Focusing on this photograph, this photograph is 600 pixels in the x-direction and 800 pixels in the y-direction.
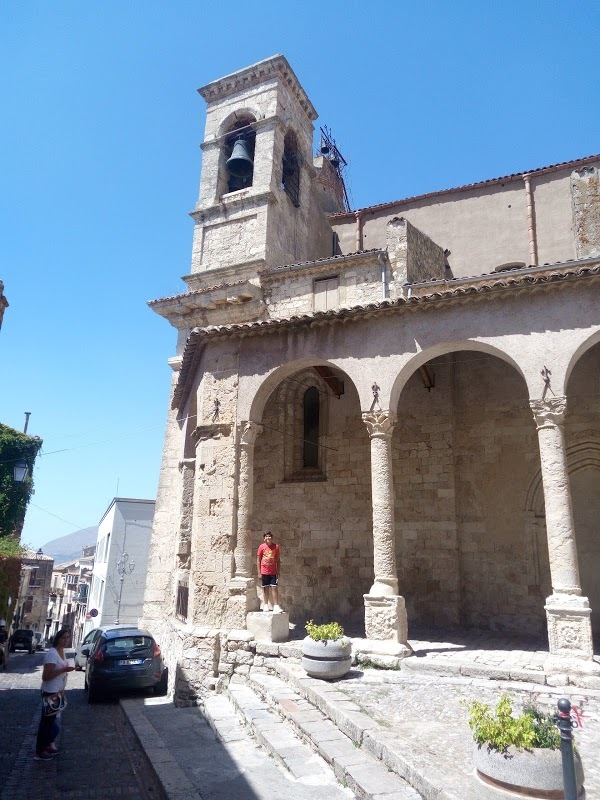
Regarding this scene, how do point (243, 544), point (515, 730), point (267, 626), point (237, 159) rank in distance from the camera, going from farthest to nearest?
1. point (237, 159)
2. point (243, 544)
3. point (267, 626)
4. point (515, 730)

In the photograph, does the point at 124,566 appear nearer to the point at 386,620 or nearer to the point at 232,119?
the point at 232,119

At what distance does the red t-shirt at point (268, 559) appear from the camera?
10102 millimetres

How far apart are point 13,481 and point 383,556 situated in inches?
888

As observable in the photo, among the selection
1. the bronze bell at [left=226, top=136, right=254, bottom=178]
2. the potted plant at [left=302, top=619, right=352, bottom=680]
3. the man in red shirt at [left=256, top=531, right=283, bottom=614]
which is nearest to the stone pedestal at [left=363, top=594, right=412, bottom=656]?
the potted plant at [left=302, top=619, right=352, bottom=680]

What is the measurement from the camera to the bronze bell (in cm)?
2030

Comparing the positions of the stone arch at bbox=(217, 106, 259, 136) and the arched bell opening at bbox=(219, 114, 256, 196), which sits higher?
the stone arch at bbox=(217, 106, 259, 136)

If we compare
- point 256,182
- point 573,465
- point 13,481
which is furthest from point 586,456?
point 13,481

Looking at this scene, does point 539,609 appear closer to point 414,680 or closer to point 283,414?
point 414,680

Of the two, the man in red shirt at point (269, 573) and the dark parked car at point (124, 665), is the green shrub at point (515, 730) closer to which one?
the man in red shirt at point (269, 573)

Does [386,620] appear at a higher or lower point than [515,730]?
higher

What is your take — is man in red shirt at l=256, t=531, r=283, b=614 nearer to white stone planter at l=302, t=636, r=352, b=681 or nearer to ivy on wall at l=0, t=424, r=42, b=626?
white stone planter at l=302, t=636, r=352, b=681

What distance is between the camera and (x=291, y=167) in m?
21.6

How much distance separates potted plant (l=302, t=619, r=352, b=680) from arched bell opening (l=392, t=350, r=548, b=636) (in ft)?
15.6

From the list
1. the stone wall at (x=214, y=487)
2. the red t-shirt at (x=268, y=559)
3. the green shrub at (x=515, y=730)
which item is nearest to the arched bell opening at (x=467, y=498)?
the red t-shirt at (x=268, y=559)
